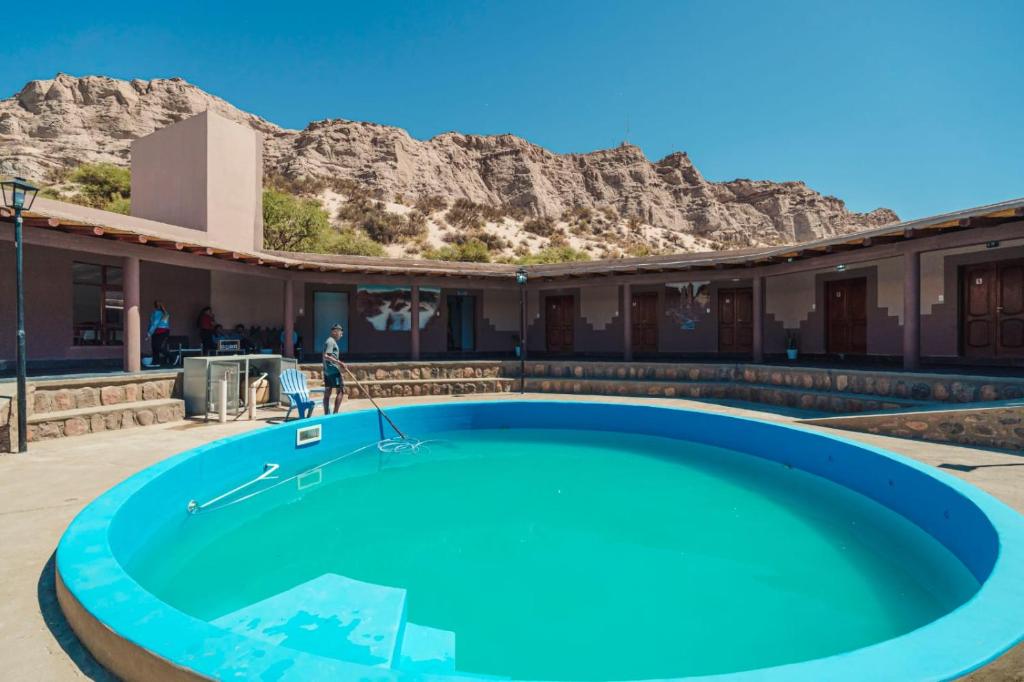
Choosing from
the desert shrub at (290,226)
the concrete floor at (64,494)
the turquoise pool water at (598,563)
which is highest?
the desert shrub at (290,226)

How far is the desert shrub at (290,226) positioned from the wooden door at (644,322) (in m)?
19.2

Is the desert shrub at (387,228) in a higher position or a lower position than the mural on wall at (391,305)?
higher

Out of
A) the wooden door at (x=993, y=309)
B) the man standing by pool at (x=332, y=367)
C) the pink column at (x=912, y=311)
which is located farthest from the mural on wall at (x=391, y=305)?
the wooden door at (x=993, y=309)

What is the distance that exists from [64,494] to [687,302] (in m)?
14.6

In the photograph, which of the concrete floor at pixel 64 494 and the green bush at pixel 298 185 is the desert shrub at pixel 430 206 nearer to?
the green bush at pixel 298 185

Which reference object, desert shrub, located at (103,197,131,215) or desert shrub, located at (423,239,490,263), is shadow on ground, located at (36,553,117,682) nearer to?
desert shrub, located at (103,197,131,215)

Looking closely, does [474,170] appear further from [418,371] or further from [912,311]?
[912,311]

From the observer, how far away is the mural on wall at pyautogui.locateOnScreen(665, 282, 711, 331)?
1541cm

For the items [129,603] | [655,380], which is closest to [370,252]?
[655,380]


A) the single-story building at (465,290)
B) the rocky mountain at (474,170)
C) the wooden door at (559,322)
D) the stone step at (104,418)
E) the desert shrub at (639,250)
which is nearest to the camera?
the stone step at (104,418)

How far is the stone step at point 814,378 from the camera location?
7785 mm

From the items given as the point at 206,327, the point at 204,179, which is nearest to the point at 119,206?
the point at 204,179

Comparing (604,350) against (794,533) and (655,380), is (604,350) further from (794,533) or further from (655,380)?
→ (794,533)

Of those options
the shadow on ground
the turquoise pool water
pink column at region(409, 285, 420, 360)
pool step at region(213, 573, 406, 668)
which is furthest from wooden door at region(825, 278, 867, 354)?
the shadow on ground
